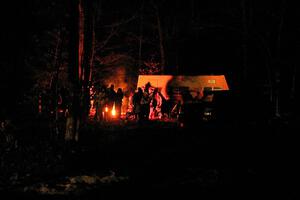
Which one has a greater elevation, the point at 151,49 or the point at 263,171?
the point at 151,49

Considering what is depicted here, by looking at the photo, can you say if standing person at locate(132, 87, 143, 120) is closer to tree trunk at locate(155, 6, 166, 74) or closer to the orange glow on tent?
the orange glow on tent

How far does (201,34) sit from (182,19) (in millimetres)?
2170

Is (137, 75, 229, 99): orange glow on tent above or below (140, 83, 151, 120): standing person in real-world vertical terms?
above

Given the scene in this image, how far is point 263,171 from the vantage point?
962cm

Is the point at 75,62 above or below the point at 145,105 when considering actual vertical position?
above

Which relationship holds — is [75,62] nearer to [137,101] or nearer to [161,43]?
[137,101]

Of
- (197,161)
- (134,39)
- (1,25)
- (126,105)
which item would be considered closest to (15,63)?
(1,25)

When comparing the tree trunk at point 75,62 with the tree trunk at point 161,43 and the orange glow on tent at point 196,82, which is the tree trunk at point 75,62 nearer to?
the orange glow on tent at point 196,82

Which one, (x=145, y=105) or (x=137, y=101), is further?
(x=137, y=101)

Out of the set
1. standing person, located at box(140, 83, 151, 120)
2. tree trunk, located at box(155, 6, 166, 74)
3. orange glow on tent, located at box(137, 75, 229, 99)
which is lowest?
standing person, located at box(140, 83, 151, 120)

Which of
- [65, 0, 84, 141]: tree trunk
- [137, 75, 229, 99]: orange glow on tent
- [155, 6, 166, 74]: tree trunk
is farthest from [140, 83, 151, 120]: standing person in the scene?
[155, 6, 166, 74]: tree trunk

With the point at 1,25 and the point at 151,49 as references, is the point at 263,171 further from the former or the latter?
the point at 151,49

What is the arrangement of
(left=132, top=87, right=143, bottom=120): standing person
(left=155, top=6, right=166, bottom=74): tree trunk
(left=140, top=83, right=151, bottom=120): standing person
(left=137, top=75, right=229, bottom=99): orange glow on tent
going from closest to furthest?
(left=140, top=83, right=151, bottom=120): standing person
(left=132, top=87, right=143, bottom=120): standing person
(left=137, top=75, right=229, bottom=99): orange glow on tent
(left=155, top=6, right=166, bottom=74): tree trunk

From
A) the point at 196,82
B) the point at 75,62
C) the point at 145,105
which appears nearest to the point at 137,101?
the point at 145,105
